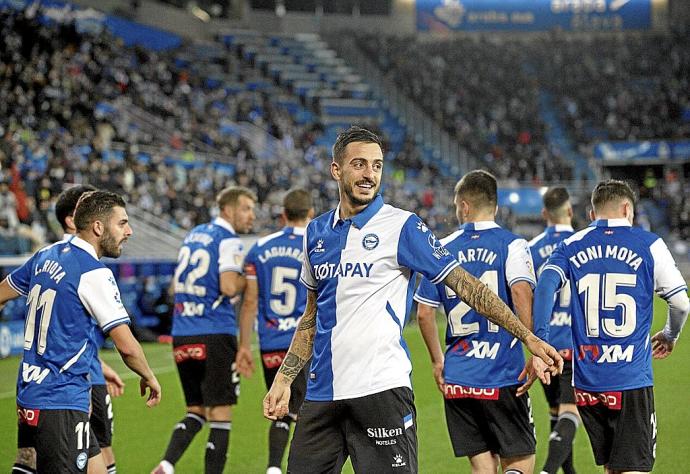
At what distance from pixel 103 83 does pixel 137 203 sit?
361 inches

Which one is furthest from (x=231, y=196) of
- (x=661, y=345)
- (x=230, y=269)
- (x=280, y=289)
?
(x=661, y=345)

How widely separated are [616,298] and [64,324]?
3136 millimetres

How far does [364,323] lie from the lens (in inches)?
169

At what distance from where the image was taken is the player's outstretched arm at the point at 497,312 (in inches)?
156

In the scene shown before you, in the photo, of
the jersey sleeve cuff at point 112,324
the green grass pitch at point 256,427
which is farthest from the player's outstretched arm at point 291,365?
the green grass pitch at point 256,427

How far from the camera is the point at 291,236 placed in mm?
7594

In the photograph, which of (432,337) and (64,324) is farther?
(432,337)

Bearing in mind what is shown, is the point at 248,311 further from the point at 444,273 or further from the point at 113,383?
the point at 444,273

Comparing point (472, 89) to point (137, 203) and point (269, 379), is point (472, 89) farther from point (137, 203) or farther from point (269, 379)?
point (269, 379)

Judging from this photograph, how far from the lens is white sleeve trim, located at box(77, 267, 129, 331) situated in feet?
16.4

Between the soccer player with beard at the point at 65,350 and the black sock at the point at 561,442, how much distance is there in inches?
119

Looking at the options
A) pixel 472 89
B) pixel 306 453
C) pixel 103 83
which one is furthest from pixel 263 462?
pixel 472 89

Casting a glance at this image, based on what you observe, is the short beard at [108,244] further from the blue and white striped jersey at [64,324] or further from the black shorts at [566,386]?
the black shorts at [566,386]

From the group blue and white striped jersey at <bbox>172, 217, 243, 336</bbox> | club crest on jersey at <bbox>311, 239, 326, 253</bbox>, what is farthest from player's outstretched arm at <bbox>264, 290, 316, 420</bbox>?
blue and white striped jersey at <bbox>172, 217, 243, 336</bbox>
